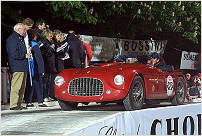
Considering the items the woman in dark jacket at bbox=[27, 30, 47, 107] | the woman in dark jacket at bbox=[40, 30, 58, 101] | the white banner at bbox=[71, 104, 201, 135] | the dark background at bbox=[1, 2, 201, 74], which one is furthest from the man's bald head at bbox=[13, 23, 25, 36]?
the white banner at bbox=[71, 104, 201, 135]

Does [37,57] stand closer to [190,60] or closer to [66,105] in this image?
[66,105]

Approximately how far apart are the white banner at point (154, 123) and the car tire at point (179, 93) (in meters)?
1.63

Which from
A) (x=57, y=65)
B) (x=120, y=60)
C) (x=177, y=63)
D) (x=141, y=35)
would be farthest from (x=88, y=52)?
(x=177, y=63)

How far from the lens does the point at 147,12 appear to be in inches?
666

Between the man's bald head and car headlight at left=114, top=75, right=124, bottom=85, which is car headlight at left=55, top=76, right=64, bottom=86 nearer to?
car headlight at left=114, top=75, right=124, bottom=85

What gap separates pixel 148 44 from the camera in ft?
57.0

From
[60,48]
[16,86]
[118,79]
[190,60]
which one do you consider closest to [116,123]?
[118,79]

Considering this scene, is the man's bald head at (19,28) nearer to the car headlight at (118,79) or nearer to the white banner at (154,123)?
the car headlight at (118,79)

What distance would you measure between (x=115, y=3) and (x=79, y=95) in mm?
7443

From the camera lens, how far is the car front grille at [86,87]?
346 inches

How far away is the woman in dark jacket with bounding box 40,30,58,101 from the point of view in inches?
412

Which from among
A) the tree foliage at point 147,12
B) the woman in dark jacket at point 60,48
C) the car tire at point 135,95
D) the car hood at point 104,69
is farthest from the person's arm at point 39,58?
the tree foliage at point 147,12

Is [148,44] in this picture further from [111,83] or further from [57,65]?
[111,83]

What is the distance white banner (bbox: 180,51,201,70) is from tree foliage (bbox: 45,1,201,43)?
109 centimetres
